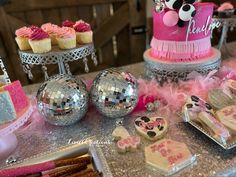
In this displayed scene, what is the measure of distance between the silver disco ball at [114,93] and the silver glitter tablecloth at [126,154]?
0.05 metres

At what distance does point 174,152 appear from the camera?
518mm

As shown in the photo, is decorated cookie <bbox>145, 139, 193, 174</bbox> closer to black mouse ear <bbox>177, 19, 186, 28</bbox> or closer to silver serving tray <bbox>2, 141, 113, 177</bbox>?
silver serving tray <bbox>2, 141, 113, 177</bbox>

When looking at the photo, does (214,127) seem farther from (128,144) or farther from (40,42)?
(40,42)

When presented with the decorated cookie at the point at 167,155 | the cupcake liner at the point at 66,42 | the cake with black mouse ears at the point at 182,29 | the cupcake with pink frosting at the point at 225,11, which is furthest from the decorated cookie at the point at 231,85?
the cupcake liner at the point at 66,42

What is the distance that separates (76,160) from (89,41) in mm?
412

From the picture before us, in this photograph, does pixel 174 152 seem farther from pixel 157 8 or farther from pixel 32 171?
pixel 157 8

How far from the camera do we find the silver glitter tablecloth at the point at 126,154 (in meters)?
0.50

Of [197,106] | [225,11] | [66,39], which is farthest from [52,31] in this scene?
[225,11]

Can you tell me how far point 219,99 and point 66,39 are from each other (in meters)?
0.49

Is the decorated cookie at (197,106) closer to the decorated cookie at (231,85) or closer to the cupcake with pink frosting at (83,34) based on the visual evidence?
the decorated cookie at (231,85)

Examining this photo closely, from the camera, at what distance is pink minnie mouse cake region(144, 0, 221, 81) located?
2.46ft

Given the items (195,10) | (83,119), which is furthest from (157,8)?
(83,119)

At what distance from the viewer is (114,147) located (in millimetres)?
578

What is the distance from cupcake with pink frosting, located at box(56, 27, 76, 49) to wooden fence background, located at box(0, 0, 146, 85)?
1.24 meters
